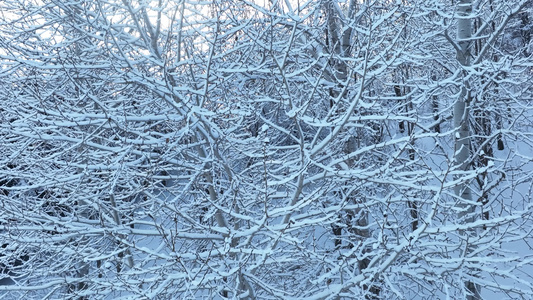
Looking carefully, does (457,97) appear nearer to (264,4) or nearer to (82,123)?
(264,4)

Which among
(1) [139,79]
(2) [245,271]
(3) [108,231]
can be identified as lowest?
(2) [245,271]

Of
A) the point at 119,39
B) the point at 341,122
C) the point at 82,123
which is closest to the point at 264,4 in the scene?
the point at 119,39

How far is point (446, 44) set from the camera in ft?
25.4

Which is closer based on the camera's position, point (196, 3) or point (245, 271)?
point (245, 271)

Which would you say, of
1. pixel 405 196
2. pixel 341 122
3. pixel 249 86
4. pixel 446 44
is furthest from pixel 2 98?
pixel 446 44

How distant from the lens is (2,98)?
5012mm

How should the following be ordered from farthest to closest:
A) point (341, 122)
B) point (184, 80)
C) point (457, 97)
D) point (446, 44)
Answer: point (446, 44)
point (457, 97)
point (184, 80)
point (341, 122)

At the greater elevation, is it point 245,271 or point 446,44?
point 446,44

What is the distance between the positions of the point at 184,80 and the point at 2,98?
2.08 m

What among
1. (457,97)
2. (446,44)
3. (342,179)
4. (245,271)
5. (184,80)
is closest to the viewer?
(245,271)

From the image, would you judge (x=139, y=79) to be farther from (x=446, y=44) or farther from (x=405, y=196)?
(x=446, y=44)

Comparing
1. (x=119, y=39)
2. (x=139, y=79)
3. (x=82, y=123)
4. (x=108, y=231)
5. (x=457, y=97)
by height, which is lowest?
(x=108, y=231)

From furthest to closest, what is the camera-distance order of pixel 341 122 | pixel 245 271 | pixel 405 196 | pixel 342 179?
pixel 405 196 → pixel 342 179 → pixel 245 271 → pixel 341 122

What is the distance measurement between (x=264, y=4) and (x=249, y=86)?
128cm
